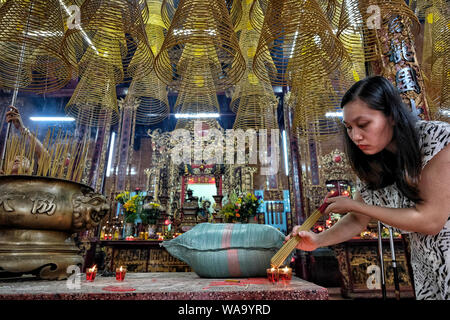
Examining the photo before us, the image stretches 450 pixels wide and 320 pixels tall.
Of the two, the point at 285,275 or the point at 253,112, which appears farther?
the point at 253,112

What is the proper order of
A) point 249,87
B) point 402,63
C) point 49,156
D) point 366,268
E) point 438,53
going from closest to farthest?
point 49,156, point 402,63, point 249,87, point 438,53, point 366,268

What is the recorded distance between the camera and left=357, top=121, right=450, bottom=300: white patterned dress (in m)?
0.78

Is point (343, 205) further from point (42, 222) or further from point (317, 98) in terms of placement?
point (317, 98)

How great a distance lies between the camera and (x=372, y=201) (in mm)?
1063

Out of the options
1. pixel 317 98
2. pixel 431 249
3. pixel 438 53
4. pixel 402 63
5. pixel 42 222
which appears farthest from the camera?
pixel 438 53

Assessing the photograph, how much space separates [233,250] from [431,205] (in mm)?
686

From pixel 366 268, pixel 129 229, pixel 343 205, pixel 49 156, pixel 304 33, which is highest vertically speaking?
pixel 304 33

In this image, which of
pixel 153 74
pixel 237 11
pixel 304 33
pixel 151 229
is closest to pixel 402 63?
pixel 304 33

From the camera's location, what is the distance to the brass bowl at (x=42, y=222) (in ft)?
2.89

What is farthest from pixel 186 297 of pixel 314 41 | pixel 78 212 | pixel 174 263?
pixel 174 263

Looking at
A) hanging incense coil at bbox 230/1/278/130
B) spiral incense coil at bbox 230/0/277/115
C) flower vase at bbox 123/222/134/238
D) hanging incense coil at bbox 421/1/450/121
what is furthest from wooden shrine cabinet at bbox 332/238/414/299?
flower vase at bbox 123/222/134/238

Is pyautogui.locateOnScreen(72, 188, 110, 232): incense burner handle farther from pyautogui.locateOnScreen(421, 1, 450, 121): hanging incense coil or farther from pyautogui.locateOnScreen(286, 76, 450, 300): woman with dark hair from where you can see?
pyautogui.locateOnScreen(421, 1, 450, 121): hanging incense coil

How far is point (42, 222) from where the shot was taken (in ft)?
3.07
